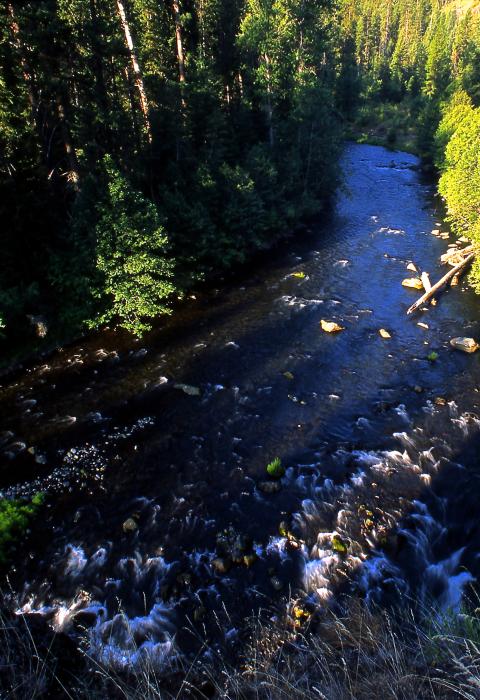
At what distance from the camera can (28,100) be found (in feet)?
75.2

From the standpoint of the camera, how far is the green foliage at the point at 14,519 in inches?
550

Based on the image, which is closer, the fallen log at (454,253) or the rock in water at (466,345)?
the rock in water at (466,345)

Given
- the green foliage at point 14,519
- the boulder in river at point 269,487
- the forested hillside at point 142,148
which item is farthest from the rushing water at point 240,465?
the forested hillside at point 142,148

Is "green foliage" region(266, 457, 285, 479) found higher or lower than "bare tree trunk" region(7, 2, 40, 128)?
lower

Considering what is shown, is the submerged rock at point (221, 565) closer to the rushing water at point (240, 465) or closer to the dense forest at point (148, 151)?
the rushing water at point (240, 465)

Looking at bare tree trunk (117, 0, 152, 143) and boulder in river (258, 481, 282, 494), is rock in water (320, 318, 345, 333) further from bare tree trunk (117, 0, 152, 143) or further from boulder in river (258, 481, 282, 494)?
bare tree trunk (117, 0, 152, 143)

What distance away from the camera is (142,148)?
1192 inches

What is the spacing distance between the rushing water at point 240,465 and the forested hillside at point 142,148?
13.7ft

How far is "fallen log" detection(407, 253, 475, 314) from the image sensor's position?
90.5 ft

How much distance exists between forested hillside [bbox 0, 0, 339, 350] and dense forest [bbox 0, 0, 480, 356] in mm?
111

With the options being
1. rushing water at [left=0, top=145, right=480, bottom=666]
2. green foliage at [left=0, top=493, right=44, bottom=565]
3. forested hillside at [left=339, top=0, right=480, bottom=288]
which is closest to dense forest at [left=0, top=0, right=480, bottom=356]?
forested hillside at [left=339, top=0, right=480, bottom=288]

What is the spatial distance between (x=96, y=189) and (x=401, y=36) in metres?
150

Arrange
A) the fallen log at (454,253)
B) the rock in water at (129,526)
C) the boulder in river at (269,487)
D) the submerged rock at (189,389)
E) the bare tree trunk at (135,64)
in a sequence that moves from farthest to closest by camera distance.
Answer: the fallen log at (454,253)
the bare tree trunk at (135,64)
the submerged rock at (189,389)
the boulder in river at (269,487)
the rock in water at (129,526)

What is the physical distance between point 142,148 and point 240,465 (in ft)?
79.7
